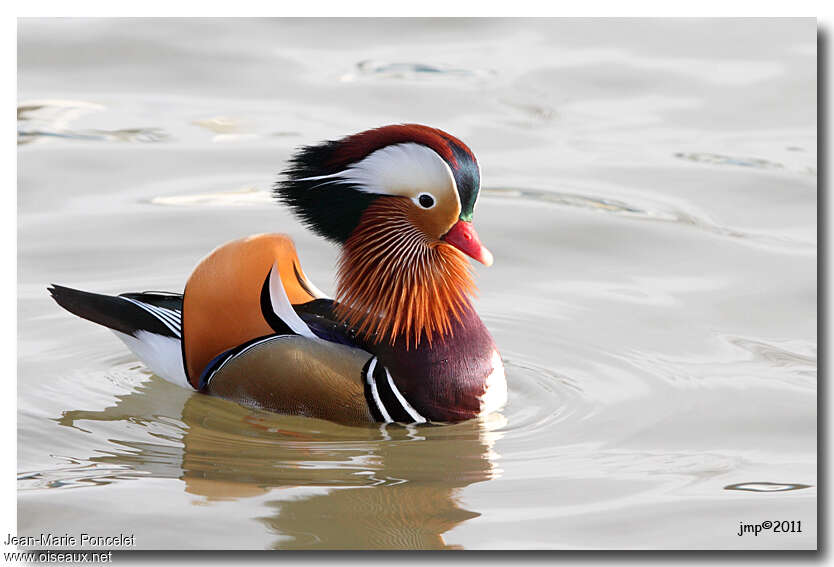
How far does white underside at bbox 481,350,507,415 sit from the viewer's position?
5.51 metres

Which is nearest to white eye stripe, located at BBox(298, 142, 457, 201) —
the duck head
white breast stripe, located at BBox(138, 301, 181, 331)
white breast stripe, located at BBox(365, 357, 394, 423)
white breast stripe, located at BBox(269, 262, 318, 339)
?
the duck head

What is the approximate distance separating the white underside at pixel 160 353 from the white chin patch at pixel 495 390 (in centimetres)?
139

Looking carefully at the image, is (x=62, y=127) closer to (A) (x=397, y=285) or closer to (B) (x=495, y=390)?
(A) (x=397, y=285)

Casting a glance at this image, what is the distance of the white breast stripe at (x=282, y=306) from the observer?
5.50 meters

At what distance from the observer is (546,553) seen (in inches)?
180

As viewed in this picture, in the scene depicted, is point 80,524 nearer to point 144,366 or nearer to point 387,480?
point 387,480

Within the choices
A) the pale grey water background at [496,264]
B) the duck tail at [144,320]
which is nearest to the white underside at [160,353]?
the duck tail at [144,320]

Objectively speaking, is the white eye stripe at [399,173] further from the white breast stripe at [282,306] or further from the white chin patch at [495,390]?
the white chin patch at [495,390]

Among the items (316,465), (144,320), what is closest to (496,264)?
(144,320)

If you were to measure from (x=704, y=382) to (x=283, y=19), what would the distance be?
5.53 m

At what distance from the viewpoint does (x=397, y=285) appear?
5.50 meters

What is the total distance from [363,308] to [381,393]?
0.39 meters

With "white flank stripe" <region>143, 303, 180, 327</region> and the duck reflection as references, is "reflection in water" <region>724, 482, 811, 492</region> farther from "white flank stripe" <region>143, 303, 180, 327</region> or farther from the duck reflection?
"white flank stripe" <region>143, 303, 180, 327</region>

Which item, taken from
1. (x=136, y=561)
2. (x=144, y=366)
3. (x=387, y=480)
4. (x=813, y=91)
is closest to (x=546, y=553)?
(x=387, y=480)
